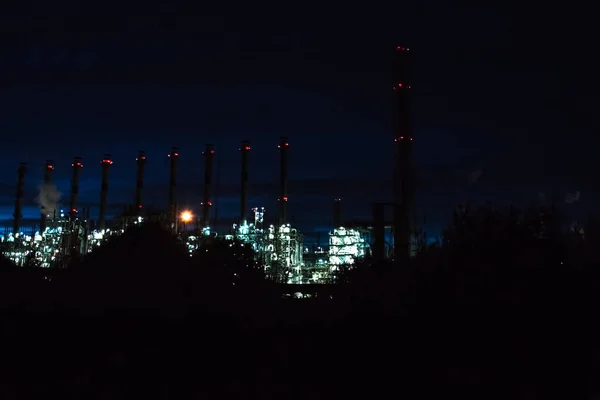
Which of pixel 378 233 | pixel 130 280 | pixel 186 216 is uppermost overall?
pixel 186 216

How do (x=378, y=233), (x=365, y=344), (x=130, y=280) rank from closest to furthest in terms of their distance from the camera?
1. (x=365, y=344)
2. (x=130, y=280)
3. (x=378, y=233)

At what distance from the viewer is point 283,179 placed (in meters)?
57.1

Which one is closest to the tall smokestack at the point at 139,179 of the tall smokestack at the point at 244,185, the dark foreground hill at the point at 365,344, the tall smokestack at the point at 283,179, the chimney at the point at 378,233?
the tall smokestack at the point at 244,185

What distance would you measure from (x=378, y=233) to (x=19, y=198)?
54.5m

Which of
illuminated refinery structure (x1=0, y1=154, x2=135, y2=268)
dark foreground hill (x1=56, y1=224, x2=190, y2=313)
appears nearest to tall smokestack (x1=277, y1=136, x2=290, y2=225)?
illuminated refinery structure (x1=0, y1=154, x2=135, y2=268)

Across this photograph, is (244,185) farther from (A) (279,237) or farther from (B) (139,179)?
(B) (139,179)

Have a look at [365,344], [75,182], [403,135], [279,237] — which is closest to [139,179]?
[75,182]

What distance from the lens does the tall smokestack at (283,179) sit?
56250mm

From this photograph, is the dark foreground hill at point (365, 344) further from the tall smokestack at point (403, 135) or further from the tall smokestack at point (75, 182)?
the tall smokestack at point (75, 182)

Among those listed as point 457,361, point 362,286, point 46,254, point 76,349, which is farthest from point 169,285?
point 46,254

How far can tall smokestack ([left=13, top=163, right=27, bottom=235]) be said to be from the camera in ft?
224

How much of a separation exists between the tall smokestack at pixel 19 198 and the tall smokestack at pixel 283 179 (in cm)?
3193

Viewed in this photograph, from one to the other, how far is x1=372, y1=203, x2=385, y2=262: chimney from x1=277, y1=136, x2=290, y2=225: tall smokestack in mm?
21909

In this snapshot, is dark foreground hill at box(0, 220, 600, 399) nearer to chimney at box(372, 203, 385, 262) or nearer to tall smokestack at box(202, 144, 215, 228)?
chimney at box(372, 203, 385, 262)
